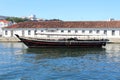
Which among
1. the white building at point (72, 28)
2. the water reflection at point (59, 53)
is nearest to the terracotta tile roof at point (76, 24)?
the white building at point (72, 28)

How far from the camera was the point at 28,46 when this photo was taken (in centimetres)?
5016

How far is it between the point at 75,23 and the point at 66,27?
10.3ft

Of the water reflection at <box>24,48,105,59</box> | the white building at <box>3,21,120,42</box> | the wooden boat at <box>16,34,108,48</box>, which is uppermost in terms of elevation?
the white building at <box>3,21,120,42</box>

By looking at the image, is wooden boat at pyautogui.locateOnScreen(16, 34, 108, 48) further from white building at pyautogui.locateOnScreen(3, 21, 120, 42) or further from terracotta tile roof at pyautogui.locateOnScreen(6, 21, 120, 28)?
terracotta tile roof at pyautogui.locateOnScreen(6, 21, 120, 28)

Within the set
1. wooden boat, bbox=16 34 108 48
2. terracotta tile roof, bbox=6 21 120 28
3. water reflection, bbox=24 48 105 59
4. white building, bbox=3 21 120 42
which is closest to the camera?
water reflection, bbox=24 48 105 59

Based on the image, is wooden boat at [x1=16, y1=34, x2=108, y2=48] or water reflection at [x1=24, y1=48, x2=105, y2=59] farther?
wooden boat at [x1=16, y1=34, x2=108, y2=48]

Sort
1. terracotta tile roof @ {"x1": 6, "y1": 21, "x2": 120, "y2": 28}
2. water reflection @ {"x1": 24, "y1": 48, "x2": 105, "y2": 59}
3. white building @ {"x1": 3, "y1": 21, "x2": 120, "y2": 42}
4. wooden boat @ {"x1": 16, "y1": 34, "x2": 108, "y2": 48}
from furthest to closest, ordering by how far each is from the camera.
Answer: terracotta tile roof @ {"x1": 6, "y1": 21, "x2": 120, "y2": 28} < white building @ {"x1": 3, "y1": 21, "x2": 120, "y2": 42} < wooden boat @ {"x1": 16, "y1": 34, "x2": 108, "y2": 48} < water reflection @ {"x1": 24, "y1": 48, "x2": 105, "y2": 59}

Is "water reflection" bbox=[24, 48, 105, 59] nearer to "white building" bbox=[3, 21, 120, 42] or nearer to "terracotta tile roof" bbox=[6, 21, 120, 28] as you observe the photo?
"white building" bbox=[3, 21, 120, 42]

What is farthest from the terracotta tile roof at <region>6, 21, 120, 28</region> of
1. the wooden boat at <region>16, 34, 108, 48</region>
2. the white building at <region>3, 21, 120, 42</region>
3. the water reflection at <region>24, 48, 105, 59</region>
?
the water reflection at <region>24, 48, 105, 59</region>

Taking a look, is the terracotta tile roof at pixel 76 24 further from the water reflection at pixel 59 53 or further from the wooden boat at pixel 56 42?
the water reflection at pixel 59 53

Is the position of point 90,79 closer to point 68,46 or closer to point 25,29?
point 68,46

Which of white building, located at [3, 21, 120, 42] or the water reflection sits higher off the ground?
white building, located at [3, 21, 120, 42]

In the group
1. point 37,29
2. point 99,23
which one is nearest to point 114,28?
point 99,23

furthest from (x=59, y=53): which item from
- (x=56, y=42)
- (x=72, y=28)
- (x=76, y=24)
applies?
(x=76, y=24)
